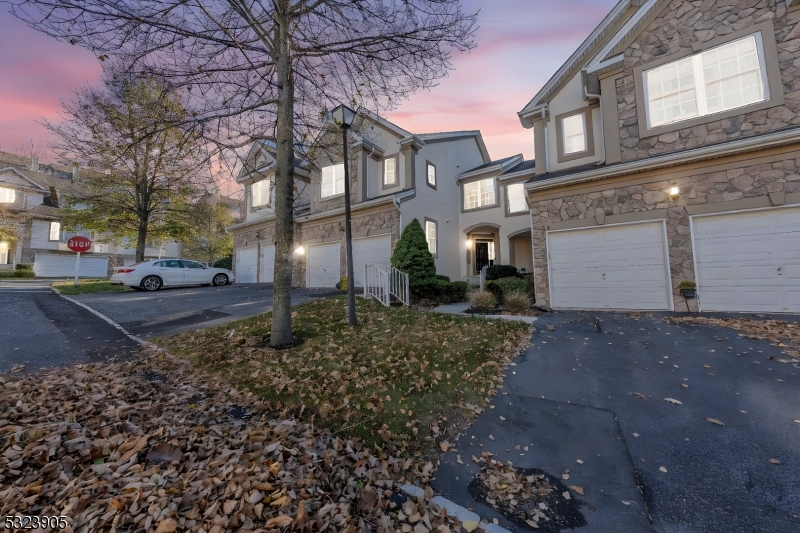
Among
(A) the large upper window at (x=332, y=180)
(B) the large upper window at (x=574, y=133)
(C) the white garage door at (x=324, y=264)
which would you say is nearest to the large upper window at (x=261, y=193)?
(A) the large upper window at (x=332, y=180)

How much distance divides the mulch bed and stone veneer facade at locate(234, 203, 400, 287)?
9.49 metres

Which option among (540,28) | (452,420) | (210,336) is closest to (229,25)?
(210,336)

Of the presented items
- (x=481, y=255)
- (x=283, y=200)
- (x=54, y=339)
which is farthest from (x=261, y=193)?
(x=283, y=200)

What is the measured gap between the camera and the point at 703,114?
726cm

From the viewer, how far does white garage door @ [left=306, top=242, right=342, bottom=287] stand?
1373cm

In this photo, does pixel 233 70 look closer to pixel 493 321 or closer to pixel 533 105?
pixel 493 321

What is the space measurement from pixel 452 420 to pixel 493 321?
3731mm

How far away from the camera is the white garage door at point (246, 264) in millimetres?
17500

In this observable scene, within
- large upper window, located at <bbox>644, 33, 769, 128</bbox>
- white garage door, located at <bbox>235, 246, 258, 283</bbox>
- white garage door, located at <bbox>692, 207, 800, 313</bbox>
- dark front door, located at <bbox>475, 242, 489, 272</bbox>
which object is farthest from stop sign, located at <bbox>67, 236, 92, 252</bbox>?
white garage door, located at <bbox>692, 207, 800, 313</bbox>

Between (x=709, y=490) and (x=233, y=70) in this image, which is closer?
(x=709, y=490)

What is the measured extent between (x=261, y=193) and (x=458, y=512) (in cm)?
1878

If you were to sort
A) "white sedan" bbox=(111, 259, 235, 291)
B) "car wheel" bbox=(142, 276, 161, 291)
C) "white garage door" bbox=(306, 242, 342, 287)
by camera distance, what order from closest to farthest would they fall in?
"white sedan" bbox=(111, 259, 235, 291), "car wheel" bbox=(142, 276, 161, 291), "white garage door" bbox=(306, 242, 342, 287)

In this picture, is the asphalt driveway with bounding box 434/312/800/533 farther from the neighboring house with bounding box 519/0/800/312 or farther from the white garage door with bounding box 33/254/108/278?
the white garage door with bounding box 33/254/108/278

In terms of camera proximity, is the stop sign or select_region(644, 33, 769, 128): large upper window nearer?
select_region(644, 33, 769, 128): large upper window
